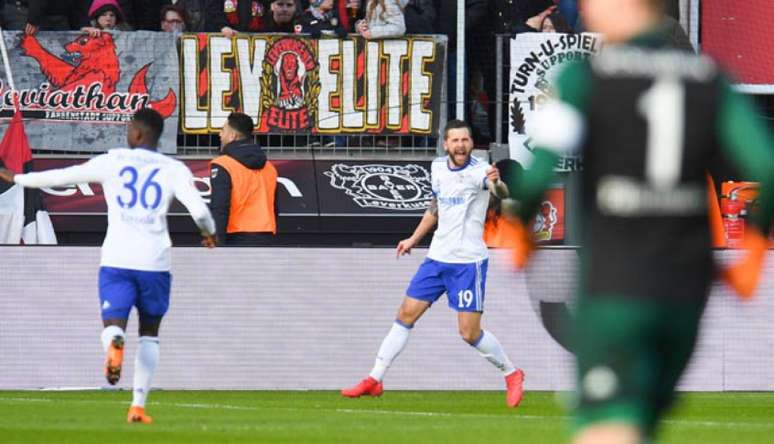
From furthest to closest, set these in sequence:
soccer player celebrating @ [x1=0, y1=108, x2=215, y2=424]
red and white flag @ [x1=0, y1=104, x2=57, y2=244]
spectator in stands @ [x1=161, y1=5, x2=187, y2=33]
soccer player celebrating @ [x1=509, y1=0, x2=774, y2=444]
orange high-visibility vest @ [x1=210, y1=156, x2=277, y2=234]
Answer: spectator in stands @ [x1=161, y1=5, x2=187, y2=33] < red and white flag @ [x1=0, y1=104, x2=57, y2=244] < orange high-visibility vest @ [x1=210, y1=156, x2=277, y2=234] < soccer player celebrating @ [x1=0, y1=108, x2=215, y2=424] < soccer player celebrating @ [x1=509, y1=0, x2=774, y2=444]

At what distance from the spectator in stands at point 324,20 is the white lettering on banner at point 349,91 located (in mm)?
164

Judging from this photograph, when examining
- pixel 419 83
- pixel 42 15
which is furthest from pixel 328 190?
pixel 42 15

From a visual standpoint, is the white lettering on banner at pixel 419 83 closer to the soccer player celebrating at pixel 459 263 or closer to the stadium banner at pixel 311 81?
the stadium banner at pixel 311 81

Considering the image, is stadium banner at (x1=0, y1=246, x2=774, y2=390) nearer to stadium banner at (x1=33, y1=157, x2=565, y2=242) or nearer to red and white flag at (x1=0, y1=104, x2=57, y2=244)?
red and white flag at (x1=0, y1=104, x2=57, y2=244)

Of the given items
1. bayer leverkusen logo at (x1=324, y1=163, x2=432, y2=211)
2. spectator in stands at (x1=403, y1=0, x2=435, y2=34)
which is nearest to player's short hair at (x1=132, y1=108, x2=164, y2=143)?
bayer leverkusen logo at (x1=324, y1=163, x2=432, y2=211)

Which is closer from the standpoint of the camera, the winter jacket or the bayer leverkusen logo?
the bayer leverkusen logo

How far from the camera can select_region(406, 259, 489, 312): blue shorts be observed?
13.3m

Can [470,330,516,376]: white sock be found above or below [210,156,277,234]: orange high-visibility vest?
below

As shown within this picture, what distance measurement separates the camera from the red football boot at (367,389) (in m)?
13.5

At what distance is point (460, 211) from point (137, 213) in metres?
3.52

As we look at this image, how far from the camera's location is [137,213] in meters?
10.4

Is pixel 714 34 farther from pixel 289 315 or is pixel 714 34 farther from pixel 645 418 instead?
pixel 645 418

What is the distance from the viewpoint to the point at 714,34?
21094 millimetres

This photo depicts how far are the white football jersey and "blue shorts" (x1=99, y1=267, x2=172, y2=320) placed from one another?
0.17ft
